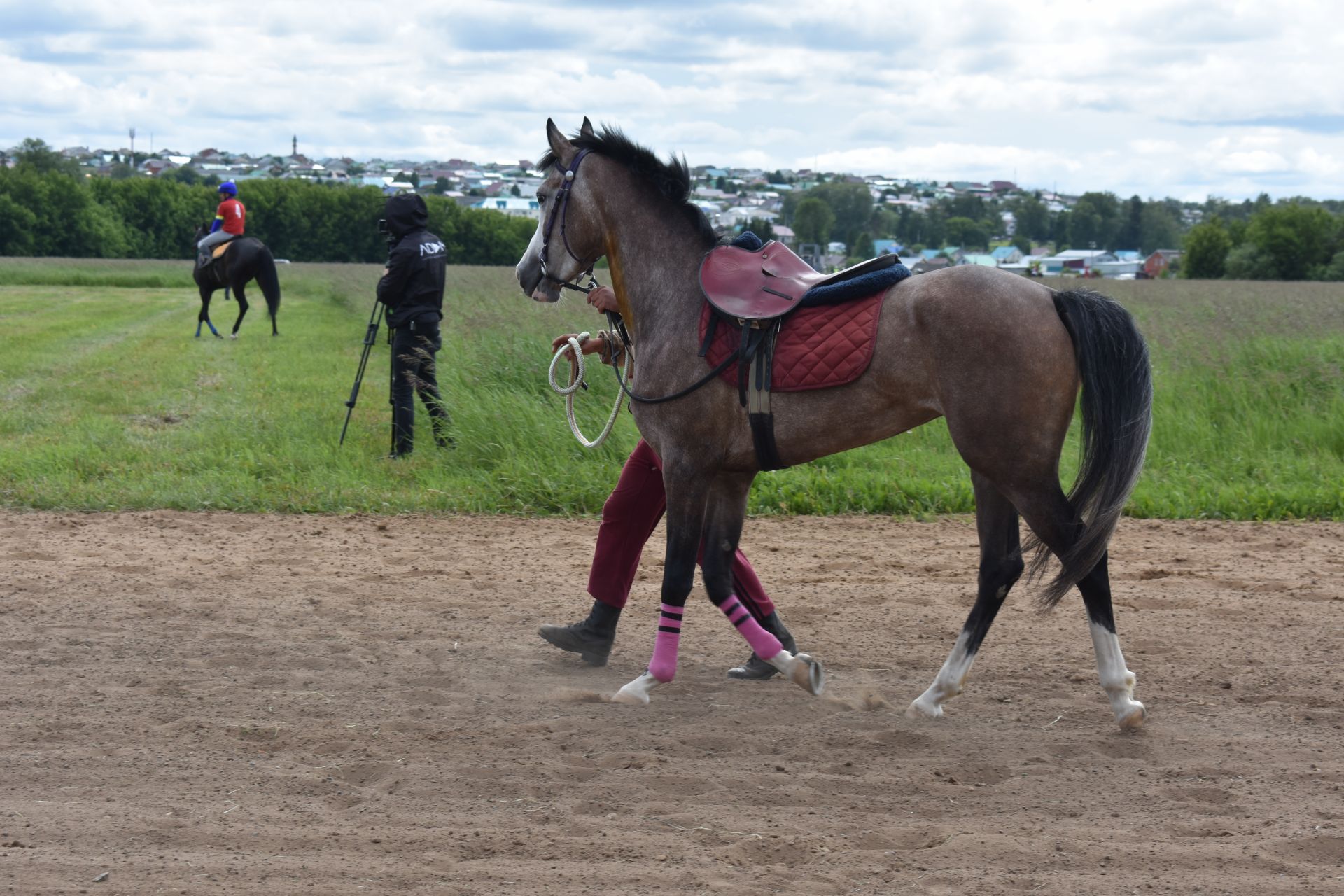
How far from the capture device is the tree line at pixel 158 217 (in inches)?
2233

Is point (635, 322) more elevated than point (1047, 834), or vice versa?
point (635, 322)

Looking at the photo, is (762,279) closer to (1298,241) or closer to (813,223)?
(813,223)

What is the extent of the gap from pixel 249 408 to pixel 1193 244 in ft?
160

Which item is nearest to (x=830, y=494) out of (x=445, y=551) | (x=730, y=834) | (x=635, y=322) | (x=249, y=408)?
(x=445, y=551)

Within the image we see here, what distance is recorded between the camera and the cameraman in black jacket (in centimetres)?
945

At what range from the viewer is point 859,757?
4020 mm

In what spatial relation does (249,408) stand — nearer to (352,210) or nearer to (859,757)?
(859,757)

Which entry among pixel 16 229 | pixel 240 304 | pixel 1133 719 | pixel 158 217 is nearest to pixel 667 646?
pixel 1133 719

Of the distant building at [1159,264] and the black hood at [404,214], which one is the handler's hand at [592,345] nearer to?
the black hood at [404,214]

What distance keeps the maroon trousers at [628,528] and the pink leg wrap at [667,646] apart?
47cm

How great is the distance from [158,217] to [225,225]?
45.7 m

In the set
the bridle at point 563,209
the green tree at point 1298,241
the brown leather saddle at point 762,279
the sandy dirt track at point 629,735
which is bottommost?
the sandy dirt track at point 629,735

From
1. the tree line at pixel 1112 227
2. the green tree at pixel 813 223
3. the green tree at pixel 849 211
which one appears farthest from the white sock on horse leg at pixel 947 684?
the green tree at pixel 849 211

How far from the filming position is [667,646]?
455 centimetres
